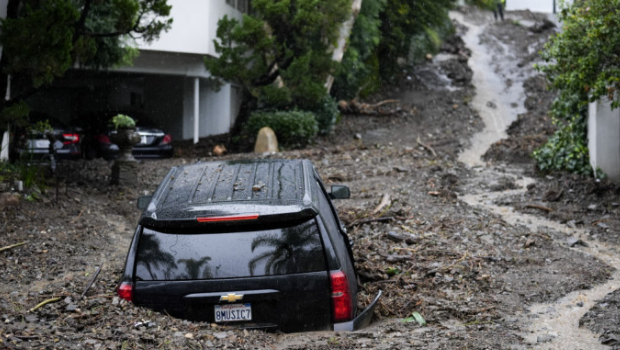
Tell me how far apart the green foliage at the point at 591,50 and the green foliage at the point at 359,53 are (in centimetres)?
1156

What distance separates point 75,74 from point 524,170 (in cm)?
1588

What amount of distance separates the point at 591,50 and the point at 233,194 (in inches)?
289

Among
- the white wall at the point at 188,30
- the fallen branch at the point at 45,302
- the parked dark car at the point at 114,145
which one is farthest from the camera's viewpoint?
the white wall at the point at 188,30

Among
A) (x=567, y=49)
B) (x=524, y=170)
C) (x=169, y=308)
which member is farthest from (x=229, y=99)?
(x=169, y=308)

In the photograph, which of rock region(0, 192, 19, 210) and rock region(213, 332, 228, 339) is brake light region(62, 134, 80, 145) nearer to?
rock region(0, 192, 19, 210)

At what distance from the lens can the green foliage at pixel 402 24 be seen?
82.9 feet

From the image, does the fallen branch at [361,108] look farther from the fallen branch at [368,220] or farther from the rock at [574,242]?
the rock at [574,242]

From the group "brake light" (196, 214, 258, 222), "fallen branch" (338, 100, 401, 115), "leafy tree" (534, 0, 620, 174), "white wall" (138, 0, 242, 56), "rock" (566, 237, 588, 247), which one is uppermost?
"white wall" (138, 0, 242, 56)

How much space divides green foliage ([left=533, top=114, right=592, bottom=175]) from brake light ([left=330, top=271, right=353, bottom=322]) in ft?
31.6

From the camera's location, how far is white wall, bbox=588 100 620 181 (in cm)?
1216

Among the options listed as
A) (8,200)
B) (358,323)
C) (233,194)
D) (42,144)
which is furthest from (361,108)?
(358,323)

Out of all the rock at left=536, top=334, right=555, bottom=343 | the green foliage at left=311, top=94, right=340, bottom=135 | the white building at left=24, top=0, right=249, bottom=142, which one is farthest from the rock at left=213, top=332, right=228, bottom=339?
the white building at left=24, top=0, right=249, bottom=142

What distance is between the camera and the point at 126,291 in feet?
15.2

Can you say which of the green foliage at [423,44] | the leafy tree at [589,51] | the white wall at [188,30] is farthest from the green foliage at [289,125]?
the green foliage at [423,44]
